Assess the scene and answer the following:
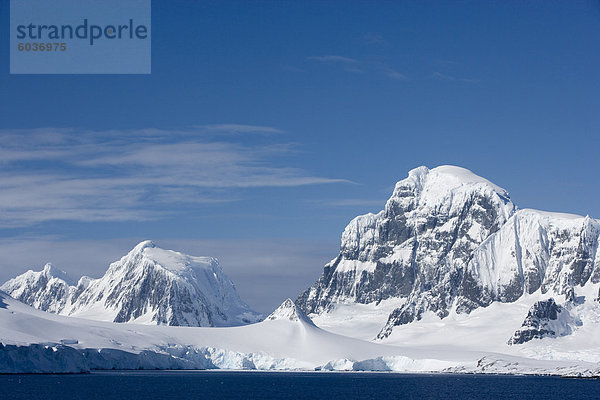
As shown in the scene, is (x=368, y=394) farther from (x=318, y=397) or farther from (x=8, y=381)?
(x=8, y=381)

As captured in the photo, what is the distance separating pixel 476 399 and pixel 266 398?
33693 mm

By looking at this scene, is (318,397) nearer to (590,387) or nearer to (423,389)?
(423,389)

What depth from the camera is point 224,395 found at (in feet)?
541

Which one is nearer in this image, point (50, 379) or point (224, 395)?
point (224, 395)

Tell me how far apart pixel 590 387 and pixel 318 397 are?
2547 inches

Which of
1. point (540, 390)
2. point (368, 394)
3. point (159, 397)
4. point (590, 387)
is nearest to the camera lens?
point (159, 397)

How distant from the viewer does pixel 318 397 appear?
528 feet

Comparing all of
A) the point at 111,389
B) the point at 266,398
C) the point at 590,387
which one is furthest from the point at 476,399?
the point at 111,389

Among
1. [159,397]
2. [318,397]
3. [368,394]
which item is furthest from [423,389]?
[159,397]

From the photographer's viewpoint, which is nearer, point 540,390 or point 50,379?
point 540,390

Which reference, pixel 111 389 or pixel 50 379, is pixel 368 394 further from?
pixel 50 379

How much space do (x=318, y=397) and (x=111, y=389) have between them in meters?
36.6

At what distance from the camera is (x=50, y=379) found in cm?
19825

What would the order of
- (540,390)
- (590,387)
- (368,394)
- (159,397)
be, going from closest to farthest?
1. (159,397)
2. (368,394)
3. (540,390)
4. (590,387)
